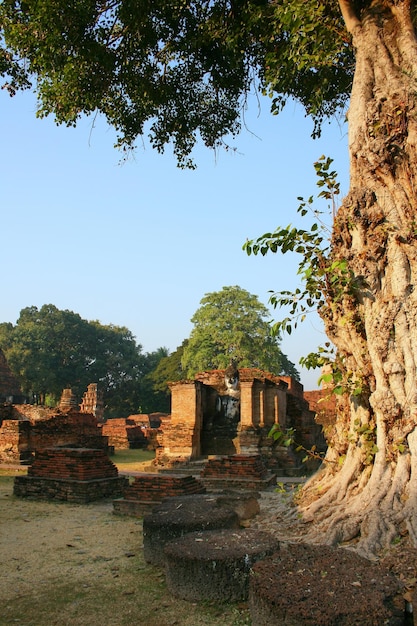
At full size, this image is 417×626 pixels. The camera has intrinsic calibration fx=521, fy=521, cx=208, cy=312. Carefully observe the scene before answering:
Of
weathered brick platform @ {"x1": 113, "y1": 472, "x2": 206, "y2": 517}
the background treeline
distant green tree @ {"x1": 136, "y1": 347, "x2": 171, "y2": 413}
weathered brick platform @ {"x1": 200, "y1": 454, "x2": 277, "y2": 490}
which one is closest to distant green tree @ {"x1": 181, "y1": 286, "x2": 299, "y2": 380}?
the background treeline

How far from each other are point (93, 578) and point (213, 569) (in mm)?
1352

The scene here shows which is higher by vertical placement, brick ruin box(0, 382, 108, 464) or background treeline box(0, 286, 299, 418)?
background treeline box(0, 286, 299, 418)

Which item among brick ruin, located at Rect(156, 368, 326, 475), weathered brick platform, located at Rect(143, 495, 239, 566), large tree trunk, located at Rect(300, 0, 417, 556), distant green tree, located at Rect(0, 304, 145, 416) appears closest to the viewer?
large tree trunk, located at Rect(300, 0, 417, 556)

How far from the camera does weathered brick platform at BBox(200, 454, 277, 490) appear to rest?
33.0 ft

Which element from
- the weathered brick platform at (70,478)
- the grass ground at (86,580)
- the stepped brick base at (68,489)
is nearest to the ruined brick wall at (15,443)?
the weathered brick platform at (70,478)

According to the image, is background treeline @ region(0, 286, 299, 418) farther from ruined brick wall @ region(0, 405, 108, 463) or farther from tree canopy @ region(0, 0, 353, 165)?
tree canopy @ region(0, 0, 353, 165)

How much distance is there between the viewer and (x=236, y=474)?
10227mm

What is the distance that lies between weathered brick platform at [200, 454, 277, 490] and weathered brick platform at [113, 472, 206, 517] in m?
2.17

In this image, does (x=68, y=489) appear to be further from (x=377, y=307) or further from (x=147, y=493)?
(x=377, y=307)

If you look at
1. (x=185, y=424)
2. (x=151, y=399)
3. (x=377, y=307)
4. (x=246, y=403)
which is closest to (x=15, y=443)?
(x=185, y=424)

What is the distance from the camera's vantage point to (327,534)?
4191 mm

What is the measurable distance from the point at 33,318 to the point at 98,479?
1728 inches

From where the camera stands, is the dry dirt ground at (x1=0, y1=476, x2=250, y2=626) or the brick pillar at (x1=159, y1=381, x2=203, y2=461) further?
the brick pillar at (x1=159, y1=381, x2=203, y2=461)

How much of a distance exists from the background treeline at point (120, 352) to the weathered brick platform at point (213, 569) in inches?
1123
